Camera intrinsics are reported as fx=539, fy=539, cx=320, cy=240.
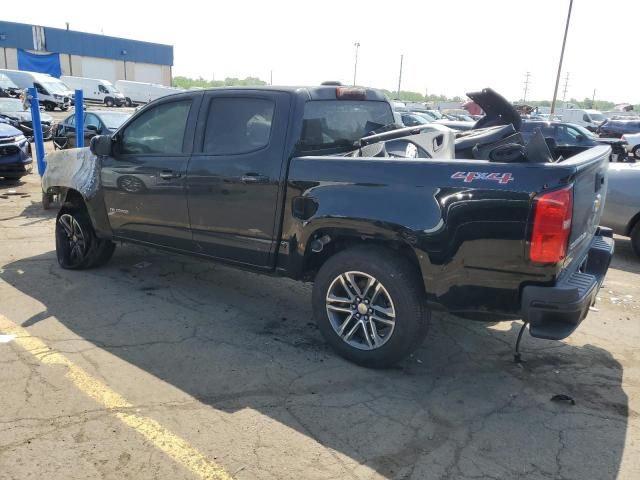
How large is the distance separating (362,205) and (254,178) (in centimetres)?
100

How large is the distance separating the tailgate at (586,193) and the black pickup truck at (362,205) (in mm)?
23

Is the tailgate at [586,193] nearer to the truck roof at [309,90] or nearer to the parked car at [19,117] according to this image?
the truck roof at [309,90]

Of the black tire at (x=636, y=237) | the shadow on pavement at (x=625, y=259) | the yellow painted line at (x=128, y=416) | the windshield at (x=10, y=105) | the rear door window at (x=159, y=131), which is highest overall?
the rear door window at (x=159, y=131)

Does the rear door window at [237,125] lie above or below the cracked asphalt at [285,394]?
above

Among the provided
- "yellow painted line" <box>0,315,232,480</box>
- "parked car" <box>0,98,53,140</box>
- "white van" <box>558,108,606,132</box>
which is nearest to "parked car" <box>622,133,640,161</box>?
"white van" <box>558,108,606,132</box>

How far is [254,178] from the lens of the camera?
4.14 metres

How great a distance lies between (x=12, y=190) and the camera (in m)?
10.5

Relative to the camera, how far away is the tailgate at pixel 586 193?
3.18 metres

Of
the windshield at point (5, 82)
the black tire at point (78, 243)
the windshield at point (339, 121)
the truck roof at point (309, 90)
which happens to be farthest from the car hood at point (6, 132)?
the windshield at point (5, 82)

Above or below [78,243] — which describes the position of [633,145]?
above

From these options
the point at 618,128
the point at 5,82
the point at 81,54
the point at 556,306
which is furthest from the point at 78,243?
the point at 81,54

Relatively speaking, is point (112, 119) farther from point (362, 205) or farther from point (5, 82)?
point (5, 82)

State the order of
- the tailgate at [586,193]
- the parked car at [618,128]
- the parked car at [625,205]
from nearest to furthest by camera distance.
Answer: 1. the tailgate at [586,193]
2. the parked car at [625,205]
3. the parked car at [618,128]

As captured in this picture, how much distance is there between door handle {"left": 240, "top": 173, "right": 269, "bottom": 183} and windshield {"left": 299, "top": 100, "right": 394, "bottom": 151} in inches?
Result: 14.3
